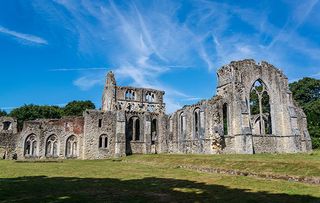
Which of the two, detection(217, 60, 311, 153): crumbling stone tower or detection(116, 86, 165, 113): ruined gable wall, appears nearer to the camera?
detection(217, 60, 311, 153): crumbling stone tower

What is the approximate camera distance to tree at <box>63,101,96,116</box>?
63.3 meters

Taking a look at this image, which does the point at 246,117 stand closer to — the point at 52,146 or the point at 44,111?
the point at 52,146

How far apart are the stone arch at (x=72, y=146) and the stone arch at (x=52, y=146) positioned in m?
1.16

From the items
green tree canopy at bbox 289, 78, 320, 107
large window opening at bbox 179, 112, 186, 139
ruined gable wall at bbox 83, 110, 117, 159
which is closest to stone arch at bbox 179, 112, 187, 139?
large window opening at bbox 179, 112, 186, 139

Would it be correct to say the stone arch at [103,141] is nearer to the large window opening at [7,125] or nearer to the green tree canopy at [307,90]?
the large window opening at [7,125]

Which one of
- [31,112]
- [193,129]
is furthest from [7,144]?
[31,112]

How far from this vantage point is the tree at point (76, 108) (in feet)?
208

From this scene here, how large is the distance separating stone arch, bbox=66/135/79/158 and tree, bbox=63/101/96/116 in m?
28.7

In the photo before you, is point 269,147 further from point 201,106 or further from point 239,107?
point 201,106

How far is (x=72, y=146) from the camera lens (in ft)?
113

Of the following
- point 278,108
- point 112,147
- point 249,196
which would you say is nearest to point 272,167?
point 249,196

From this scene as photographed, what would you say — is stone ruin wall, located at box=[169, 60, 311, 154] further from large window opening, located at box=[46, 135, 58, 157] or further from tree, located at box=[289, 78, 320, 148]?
tree, located at box=[289, 78, 320, 148]

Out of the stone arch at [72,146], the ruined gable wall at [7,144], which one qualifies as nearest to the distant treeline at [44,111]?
the ruined gable wall at [7,144]

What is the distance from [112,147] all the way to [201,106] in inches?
444
